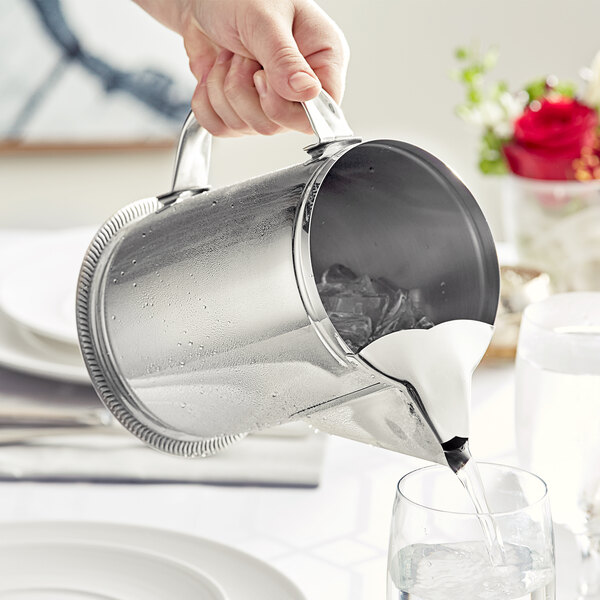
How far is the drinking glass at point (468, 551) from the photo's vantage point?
0.48 metres

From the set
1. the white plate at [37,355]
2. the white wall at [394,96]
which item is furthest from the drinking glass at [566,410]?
the white wall at [394,96]

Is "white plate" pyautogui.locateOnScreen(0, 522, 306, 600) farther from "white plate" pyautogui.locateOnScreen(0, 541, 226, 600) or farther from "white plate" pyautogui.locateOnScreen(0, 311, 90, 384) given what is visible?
Answer: "white plate" pyautogui.locateOnScreen(0, 311, 90, 384)

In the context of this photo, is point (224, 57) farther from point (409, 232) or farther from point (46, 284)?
point (46, 284)

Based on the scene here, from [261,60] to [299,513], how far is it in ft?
1.05

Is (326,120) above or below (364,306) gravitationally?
above

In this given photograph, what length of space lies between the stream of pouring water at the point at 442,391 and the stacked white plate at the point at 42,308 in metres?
0.43

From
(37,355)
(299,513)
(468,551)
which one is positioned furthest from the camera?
(37,355)

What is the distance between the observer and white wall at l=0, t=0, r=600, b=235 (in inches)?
87.1

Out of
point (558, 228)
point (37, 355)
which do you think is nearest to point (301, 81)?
point (37, 355)

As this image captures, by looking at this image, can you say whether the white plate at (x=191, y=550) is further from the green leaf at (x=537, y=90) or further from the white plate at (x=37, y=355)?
the green leaf at (x=537, y=90)

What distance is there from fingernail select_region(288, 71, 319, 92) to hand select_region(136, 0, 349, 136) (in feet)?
0.05

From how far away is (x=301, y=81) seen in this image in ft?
1.88

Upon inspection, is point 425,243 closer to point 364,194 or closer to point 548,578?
point 364,194

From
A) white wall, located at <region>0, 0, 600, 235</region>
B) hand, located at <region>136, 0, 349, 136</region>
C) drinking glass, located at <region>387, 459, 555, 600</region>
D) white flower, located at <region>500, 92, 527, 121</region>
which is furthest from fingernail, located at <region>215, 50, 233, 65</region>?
white wall, located at <region>0, 0, 600, 235</region>
